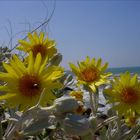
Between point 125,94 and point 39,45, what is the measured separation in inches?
16.1

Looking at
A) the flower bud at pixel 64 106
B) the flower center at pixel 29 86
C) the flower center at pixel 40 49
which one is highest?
the flower center at pixel 40 49

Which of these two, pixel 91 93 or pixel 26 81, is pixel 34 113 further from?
pixel 91 93

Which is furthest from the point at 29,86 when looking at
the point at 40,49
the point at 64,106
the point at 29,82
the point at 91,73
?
the point at 91,73

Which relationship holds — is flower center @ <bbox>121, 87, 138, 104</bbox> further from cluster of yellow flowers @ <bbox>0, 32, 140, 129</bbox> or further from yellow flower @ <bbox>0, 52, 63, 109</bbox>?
yellow flower @ <bbox>0, 52, 63, 109</bbox>

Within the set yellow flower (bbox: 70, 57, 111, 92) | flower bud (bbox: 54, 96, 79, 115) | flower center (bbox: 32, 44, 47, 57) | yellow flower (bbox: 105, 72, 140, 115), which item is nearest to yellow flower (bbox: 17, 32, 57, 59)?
flower center (bbox: 32, 44, 47, 57)

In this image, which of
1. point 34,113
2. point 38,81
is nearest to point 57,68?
point 38,81

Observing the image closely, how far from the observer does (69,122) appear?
103 centimetres

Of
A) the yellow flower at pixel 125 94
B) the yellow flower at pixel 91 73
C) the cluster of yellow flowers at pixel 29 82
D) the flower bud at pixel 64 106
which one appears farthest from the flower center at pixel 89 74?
the flower bud at pixel 64 106

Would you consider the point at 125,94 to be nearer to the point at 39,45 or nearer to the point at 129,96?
the point at 129,96

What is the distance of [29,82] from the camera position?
123 cm

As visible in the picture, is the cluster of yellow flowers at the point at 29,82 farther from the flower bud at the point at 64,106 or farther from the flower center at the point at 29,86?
the flower bud at the point at 64,106

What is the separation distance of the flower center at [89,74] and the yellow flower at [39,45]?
203 millimetres

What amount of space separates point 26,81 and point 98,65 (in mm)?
674

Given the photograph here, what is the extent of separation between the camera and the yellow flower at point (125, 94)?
1.52 meters
